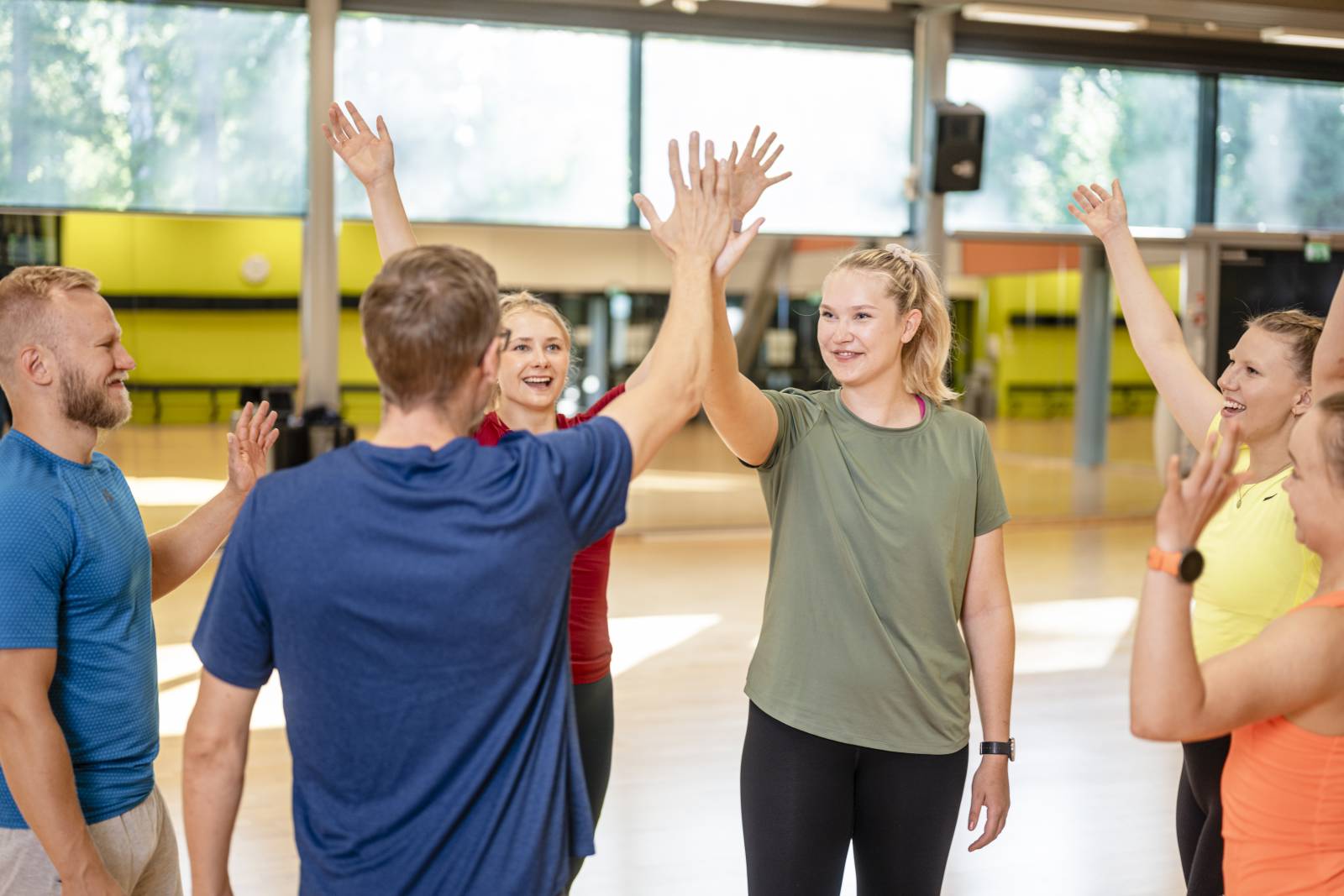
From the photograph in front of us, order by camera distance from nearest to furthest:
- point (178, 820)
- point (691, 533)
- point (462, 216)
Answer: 1. point (178, 820)
2. point (462, 216)
3. point (691, 533)

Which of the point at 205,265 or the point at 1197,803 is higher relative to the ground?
the point at 205,265

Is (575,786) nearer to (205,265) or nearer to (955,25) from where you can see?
(205,265)

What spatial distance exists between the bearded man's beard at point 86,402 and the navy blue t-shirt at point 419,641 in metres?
0.51

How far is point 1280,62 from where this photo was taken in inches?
431

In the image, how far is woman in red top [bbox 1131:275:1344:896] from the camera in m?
1.51

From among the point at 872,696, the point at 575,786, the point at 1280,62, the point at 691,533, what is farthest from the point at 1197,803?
the point at 1280,62

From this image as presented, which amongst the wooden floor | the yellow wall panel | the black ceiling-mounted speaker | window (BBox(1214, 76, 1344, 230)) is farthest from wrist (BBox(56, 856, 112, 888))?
window (BBox(1214, 76, 1344, 230))

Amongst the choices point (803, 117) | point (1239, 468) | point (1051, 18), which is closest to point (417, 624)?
point (1239, 468)

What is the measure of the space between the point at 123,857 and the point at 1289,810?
1.63m

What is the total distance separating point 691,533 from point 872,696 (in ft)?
24.9

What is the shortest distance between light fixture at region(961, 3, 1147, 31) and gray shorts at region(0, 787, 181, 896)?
8943mm

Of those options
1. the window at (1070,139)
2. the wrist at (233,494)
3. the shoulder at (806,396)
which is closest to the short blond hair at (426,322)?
the wrist at (233,494)

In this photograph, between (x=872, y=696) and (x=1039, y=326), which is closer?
(x=872, y=696)

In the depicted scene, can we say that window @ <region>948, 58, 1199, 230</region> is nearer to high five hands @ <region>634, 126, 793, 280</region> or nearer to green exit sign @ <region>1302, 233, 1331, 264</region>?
green exit sign @ <region>1302, 233, 1331, 264</region>
